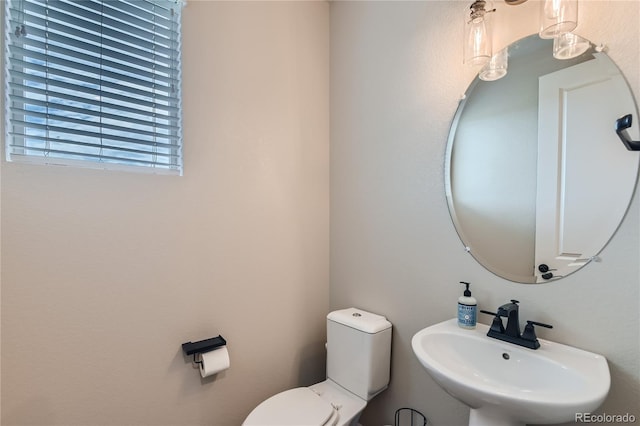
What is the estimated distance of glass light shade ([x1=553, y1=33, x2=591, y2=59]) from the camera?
3.19 feet

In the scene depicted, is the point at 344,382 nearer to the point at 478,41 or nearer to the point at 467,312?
the point at 467,312

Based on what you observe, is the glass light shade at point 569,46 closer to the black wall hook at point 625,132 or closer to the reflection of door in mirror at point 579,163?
the reflection of door in mirror at point 579,163

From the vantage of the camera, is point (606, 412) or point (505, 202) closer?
point (606, 412)

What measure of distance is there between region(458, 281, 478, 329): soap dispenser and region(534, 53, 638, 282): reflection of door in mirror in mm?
253

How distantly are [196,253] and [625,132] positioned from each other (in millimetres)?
1698

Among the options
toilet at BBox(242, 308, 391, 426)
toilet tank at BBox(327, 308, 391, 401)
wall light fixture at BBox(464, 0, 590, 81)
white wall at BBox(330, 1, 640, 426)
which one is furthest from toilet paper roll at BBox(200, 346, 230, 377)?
wall light fixture at BBox(464, 0, 590, 81)

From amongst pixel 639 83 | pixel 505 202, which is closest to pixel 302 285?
pixel 505 202

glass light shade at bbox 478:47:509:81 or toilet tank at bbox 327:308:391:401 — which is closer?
glass light shade at bbox 478:47:509:81

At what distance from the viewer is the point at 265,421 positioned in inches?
49.2

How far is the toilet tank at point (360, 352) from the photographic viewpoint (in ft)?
4.78

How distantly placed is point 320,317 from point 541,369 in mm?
1214

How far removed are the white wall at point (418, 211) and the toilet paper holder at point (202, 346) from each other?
77cm

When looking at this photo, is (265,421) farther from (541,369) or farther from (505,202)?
(505,202)

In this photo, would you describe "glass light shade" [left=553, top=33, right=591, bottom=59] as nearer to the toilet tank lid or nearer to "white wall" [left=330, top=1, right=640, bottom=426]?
"white wall" [left=330, top=1, right=640, bottom=426]
